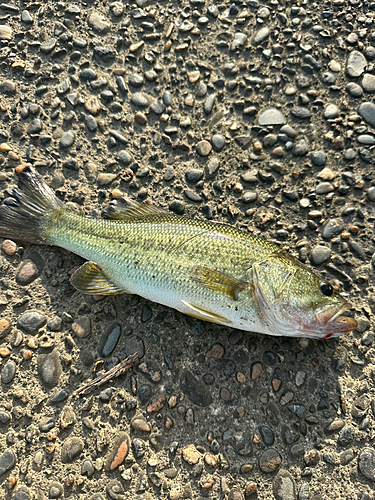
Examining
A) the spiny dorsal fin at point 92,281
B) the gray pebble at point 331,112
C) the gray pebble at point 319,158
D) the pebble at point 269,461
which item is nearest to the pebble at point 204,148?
the gray pebble at point 319,158

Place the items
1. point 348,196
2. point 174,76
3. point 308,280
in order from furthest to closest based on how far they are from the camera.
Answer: point 174,76 → point 348,196 → point 308,280

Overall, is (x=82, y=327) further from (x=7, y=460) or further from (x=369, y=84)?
(x=369, y=84)

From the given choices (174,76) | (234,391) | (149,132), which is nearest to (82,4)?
(174,76)

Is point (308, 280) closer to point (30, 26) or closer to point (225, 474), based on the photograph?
point (225, 474)

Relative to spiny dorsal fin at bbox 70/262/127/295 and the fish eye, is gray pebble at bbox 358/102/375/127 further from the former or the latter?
spiny dorsal fin at bbox 70/262/127/295

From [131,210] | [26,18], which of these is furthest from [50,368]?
[26,18]

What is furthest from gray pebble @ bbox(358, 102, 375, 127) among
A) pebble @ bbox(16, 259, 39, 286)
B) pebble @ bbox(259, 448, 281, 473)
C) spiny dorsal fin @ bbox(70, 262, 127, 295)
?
pebble @ bbox(16, 259, 39, 286)

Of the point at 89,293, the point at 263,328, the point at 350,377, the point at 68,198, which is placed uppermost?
the point at 68,198
